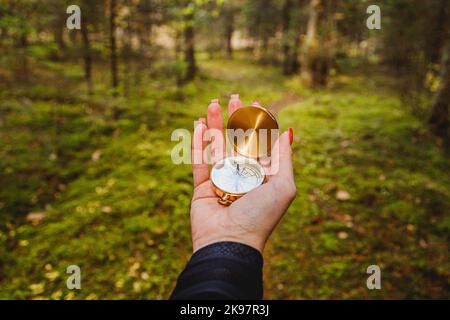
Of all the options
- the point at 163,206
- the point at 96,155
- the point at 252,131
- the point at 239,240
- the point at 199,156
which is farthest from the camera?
the point at 96,155

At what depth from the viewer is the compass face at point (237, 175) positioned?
311 cm

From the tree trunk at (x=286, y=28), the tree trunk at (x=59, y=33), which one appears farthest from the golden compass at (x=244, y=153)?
the tree trunk at (x=286, y=28)

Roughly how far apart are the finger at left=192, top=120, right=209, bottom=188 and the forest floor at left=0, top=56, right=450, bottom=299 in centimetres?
212

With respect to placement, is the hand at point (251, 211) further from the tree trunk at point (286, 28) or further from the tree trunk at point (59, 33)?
the tree trunk at point (286, 28)

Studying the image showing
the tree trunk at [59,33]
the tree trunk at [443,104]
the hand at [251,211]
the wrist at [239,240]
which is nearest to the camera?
the wrist at [239,240]

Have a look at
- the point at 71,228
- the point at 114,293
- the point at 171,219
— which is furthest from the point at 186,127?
the point at 114,293

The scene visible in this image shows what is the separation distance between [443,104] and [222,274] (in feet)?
29.9

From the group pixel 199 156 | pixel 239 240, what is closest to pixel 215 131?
pixel 199 156

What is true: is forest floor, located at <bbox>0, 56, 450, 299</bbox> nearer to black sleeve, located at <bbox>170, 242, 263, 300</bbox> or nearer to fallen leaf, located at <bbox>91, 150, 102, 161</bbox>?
fallen leaf, located at <bbox>91, 150, 102, 161</bbox>

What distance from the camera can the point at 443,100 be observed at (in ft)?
27.7

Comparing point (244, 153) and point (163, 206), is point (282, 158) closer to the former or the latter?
point (244, 153)

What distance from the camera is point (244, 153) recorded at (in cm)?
362
